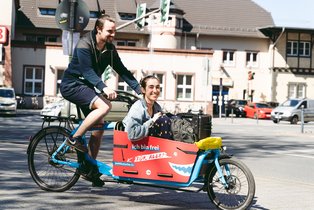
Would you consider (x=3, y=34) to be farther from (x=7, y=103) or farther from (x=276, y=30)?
(x=276, y=30)

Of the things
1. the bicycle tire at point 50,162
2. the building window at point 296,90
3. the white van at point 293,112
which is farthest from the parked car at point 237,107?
the bicycle tire at point 50,162

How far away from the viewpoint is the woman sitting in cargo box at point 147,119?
6.21 m

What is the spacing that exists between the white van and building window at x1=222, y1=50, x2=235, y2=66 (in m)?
18.1

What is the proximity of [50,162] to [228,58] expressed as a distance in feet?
176

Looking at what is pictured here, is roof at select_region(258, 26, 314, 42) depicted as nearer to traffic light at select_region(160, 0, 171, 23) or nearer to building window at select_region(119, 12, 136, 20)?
building window at select_region(119, 12, 136, 20)

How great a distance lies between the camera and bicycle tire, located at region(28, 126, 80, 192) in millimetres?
6871

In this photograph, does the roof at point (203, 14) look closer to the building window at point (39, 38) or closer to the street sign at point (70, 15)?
the building window at point (39, 38)

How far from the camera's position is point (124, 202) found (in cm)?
655

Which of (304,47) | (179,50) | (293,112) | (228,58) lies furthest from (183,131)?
(304,47)

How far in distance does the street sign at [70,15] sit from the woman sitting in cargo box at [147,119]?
12.4 ft

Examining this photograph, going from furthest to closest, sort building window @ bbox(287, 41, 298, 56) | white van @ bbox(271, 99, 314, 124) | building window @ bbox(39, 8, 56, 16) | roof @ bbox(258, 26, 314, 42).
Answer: building window @ bbox(287, 41, 298, 56) → roof @ bbox(258, 26, 314, 42) → building window @ bbox(39, 8, 56, 16) → white van @ bbox(271, 99, 314, 124)

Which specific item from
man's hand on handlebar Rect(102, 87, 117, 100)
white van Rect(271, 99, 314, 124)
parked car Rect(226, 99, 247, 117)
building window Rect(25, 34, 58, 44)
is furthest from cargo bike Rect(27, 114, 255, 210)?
building window Rect(25, 34, 58, 44)

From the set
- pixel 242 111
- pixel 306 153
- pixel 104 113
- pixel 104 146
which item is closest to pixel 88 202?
pixel 104 113

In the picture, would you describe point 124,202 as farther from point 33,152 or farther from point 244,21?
point 244,21
